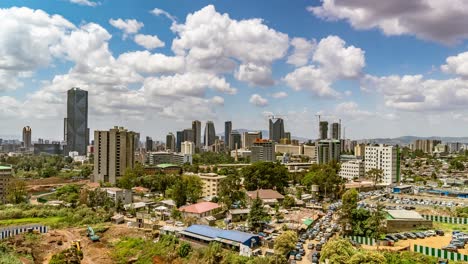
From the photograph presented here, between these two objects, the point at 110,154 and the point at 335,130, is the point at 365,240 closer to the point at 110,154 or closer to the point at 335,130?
the point at 110,154

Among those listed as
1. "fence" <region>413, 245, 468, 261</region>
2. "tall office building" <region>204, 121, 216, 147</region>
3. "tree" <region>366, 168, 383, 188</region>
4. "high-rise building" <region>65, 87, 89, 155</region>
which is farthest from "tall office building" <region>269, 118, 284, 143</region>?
"fence" <region>413, 245, 468, 261</region>

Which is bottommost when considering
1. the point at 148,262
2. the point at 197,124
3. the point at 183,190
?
the point at 148,262

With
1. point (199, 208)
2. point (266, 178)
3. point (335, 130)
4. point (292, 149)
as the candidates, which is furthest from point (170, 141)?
point (199, 208)

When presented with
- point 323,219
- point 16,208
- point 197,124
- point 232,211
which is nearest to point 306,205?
point 323,219

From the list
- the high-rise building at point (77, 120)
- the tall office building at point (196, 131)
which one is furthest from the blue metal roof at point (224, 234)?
the high-rise building at point (77, 120)

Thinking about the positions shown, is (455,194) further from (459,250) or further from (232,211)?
(232,211)
